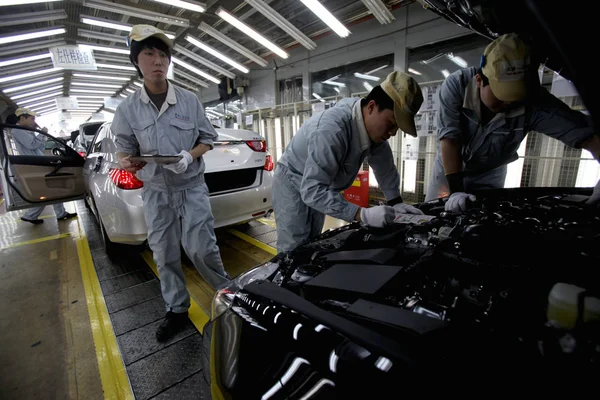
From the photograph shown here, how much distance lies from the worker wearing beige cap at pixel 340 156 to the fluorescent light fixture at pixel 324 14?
146 inches

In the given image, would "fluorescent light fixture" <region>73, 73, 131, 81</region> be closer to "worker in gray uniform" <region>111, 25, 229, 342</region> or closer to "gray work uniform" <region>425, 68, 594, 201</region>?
"worker in gray uniform" <region>111, 25, 229, 342</region>

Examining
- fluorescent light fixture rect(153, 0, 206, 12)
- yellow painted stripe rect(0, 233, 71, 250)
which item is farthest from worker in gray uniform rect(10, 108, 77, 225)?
fluorescent light fixture rect(153, 0, 206, 12)

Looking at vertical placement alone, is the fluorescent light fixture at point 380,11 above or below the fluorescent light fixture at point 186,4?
below

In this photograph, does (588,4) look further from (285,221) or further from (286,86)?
(286,86)

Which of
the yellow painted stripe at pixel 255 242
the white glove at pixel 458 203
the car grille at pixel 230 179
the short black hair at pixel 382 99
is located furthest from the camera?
the yellow painted stripe at pixel 255 242

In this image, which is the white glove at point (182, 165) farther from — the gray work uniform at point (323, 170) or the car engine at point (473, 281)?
the car engine at point (473, 281)

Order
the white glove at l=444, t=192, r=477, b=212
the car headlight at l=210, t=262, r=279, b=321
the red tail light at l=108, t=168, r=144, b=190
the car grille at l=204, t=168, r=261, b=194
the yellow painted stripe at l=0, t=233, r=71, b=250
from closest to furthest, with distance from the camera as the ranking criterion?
1. the car headlight at l=210, t=262, r=279, b=321
2. the white glove at l=444, t=192, r=477, b=212
3. the red tail light at l=108, t=168, r=144, b=190
4. the car grille at l=204, t=168, r=261, b=194
5. the yellow painted stripe at l=0, t=233, r=71, b=250

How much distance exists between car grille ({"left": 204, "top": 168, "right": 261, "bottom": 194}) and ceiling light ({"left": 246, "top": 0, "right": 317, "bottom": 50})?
146 inches

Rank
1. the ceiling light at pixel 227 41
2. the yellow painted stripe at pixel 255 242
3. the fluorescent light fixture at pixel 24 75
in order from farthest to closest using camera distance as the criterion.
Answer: the fluorescent light fixture at pixel 24 75 < the ceiling light at pixel 227 41 < the yellow painted stripe at pixel 255 242

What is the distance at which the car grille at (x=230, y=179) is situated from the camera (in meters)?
2.69

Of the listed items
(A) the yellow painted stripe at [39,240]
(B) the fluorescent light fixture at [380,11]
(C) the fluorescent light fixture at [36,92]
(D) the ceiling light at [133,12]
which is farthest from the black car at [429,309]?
(C) the fluorescent light fixture at [36,92]

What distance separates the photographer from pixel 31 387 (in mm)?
1550

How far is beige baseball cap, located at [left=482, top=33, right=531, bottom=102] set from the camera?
1.40m

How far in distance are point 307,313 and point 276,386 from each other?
0.20m
